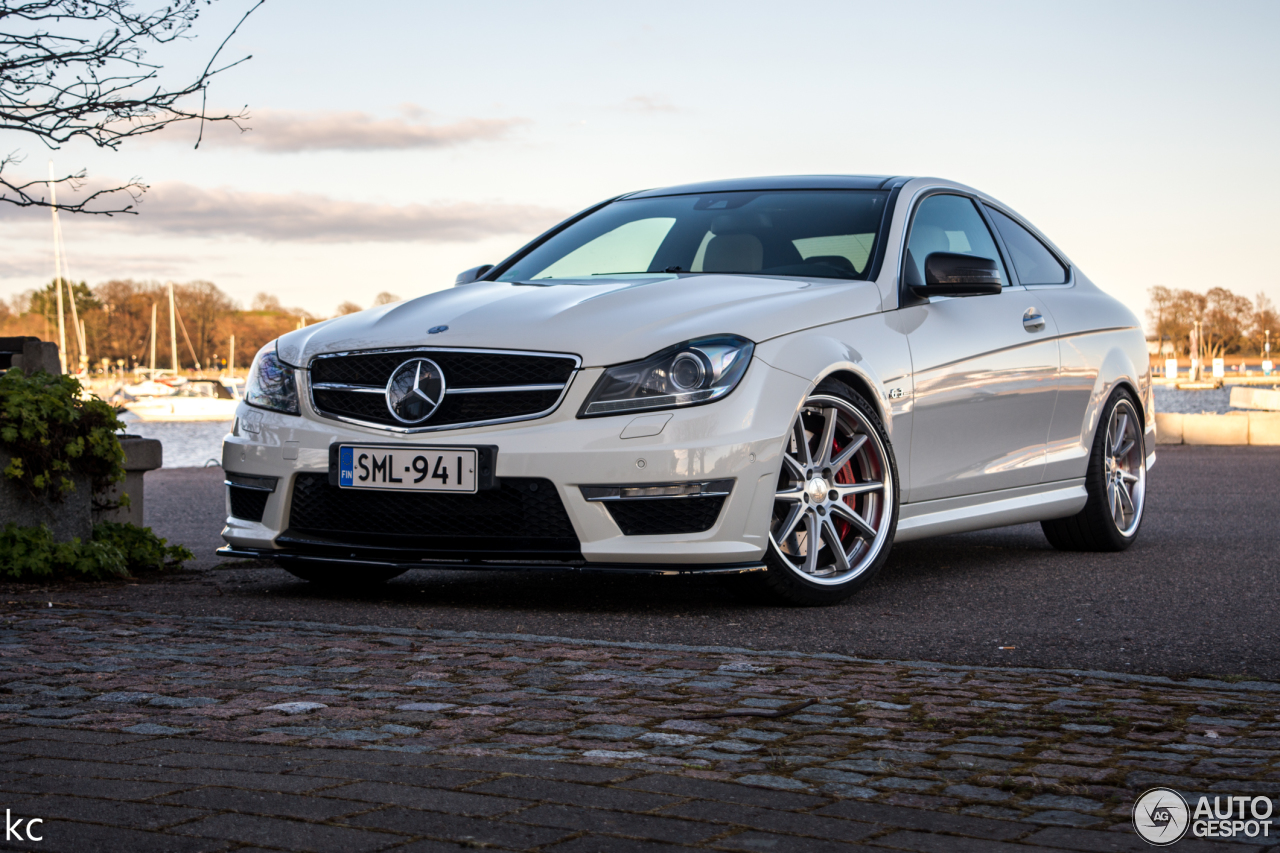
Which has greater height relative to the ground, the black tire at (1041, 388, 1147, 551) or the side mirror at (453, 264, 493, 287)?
the side mirror at (453, 264, 493, 287)

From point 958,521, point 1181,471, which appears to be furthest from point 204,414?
point 958,521

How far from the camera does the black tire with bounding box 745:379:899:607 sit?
202 inches

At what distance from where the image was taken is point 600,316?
16.7 ft

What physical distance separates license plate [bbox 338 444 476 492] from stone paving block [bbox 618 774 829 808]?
237 cm

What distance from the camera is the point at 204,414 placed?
8106cm

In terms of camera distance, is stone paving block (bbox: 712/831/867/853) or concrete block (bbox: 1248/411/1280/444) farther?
concrete block (bbox: 1248/411/1280/444)

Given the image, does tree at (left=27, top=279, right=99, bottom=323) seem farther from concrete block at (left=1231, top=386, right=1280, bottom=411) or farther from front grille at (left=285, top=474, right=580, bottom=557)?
front grille at (left=285, top=474, right=580, bottom=557)

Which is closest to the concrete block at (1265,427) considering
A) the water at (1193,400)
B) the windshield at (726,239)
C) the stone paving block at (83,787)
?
the windshield at (726,239)

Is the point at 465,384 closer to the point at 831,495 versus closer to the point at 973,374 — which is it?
the point at 831,495

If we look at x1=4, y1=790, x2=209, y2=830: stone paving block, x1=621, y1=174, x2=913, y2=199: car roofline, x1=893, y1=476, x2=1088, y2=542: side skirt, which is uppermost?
x1=621, y1=174, x2=913, y2=199: car roofline

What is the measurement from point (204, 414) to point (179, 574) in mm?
77806

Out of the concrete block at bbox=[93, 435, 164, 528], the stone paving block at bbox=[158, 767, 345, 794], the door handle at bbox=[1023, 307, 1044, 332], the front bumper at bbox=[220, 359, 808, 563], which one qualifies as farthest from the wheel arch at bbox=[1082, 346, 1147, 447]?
the stone paving block at bbox=[158, 767, 345, 794]

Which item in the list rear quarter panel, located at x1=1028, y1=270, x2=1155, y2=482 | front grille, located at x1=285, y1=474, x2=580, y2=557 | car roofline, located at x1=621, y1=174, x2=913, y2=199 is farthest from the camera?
rear quarter panel, located at x1=1028, y1=270, x2=1155, y2=482

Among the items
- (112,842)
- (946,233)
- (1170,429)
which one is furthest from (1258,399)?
(112,842)
